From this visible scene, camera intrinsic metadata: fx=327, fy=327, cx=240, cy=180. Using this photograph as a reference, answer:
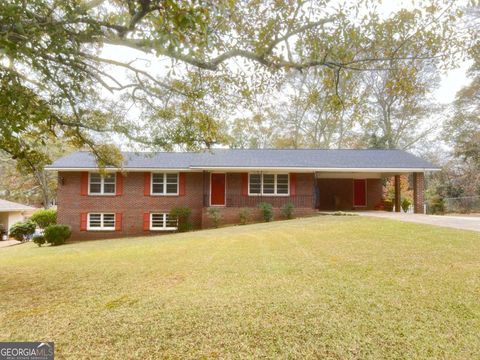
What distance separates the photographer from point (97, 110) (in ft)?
33.5

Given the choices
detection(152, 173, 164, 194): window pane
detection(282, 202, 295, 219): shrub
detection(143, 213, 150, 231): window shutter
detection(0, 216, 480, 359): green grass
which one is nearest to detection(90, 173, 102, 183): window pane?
detection(152, 173, 164, 194): window pane

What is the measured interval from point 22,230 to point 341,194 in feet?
77.1

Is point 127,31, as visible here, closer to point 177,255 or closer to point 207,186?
point 177,255

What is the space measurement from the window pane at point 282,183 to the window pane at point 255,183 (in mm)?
1277

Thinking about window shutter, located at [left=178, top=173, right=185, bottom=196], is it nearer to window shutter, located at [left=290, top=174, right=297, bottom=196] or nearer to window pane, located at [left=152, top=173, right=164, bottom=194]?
window pane, located at [left=152, top=173, right=164, bottom=194]

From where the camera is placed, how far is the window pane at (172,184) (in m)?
20.9

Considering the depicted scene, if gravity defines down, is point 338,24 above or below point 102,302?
above

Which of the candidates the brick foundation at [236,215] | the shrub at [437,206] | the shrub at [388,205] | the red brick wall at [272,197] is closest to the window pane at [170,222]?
the brick foundation at [236,215]

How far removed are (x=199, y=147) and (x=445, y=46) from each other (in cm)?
700

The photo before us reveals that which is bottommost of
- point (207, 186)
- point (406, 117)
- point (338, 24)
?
point (207, 186)

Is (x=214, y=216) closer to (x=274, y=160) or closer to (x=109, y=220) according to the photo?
(x=274, y=160)

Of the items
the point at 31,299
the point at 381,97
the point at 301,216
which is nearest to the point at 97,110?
the point at 31,299

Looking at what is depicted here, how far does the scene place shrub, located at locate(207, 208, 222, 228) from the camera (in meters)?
19.1

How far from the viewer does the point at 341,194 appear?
23969 mm
